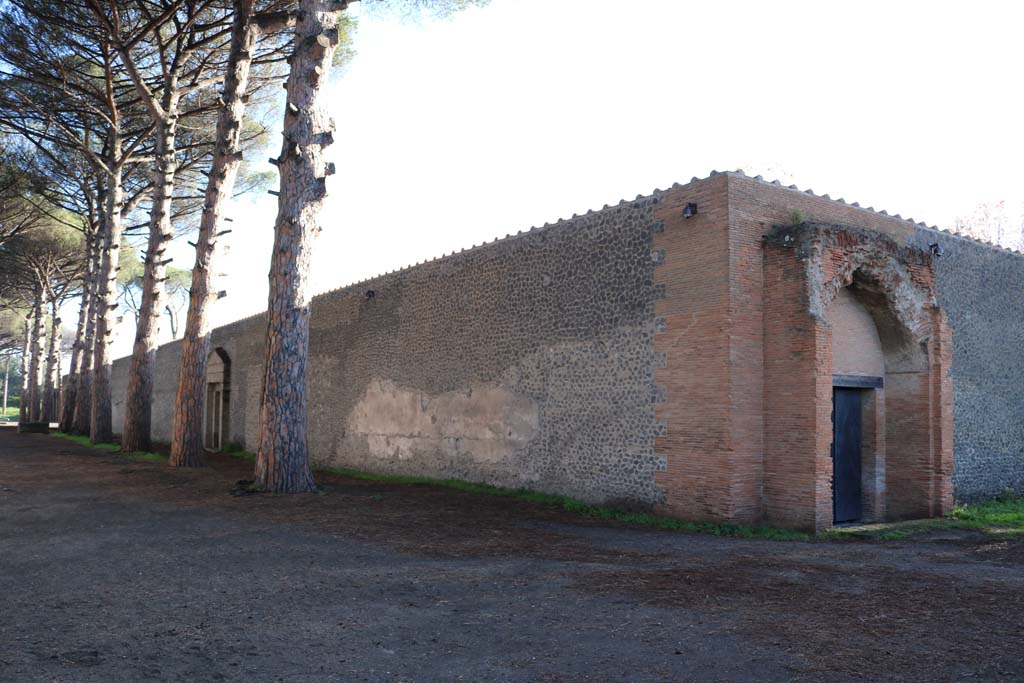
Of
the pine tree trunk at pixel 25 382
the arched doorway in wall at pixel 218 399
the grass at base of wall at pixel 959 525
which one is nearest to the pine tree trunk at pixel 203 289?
the arched doorway in wall at pixel 218 399

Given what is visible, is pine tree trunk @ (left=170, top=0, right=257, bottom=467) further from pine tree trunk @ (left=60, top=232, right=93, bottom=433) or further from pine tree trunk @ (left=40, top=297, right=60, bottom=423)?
pine tree trunk @ (left=40, top=297, right=60, bottom=423)

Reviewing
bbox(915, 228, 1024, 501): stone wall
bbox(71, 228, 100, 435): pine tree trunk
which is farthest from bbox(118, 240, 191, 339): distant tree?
bbox(915, 228, 1024, 501): stone wall

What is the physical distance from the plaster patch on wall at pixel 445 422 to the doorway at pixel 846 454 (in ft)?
13.0

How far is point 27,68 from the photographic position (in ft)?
63.2

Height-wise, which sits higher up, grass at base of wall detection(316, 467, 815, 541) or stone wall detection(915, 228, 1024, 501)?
stone wall detection(915, 228, 1024, 501)

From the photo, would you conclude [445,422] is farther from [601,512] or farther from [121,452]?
[121,452]

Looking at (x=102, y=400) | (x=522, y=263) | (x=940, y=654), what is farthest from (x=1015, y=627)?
(x=102, y=400)

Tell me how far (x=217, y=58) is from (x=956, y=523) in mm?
18799

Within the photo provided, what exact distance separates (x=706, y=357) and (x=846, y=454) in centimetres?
250

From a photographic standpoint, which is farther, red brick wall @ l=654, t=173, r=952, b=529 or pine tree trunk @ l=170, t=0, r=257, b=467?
pine tree trunk @ l=170, t=0, r=257, b=467

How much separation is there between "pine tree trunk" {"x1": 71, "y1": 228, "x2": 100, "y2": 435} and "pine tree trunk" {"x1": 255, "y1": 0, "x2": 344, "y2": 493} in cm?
1670

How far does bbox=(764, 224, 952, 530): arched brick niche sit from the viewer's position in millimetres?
8414

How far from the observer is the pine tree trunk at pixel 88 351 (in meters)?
25.0

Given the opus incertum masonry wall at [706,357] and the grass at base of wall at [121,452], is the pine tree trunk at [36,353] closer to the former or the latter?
the grass at base of wall at [121,452]
